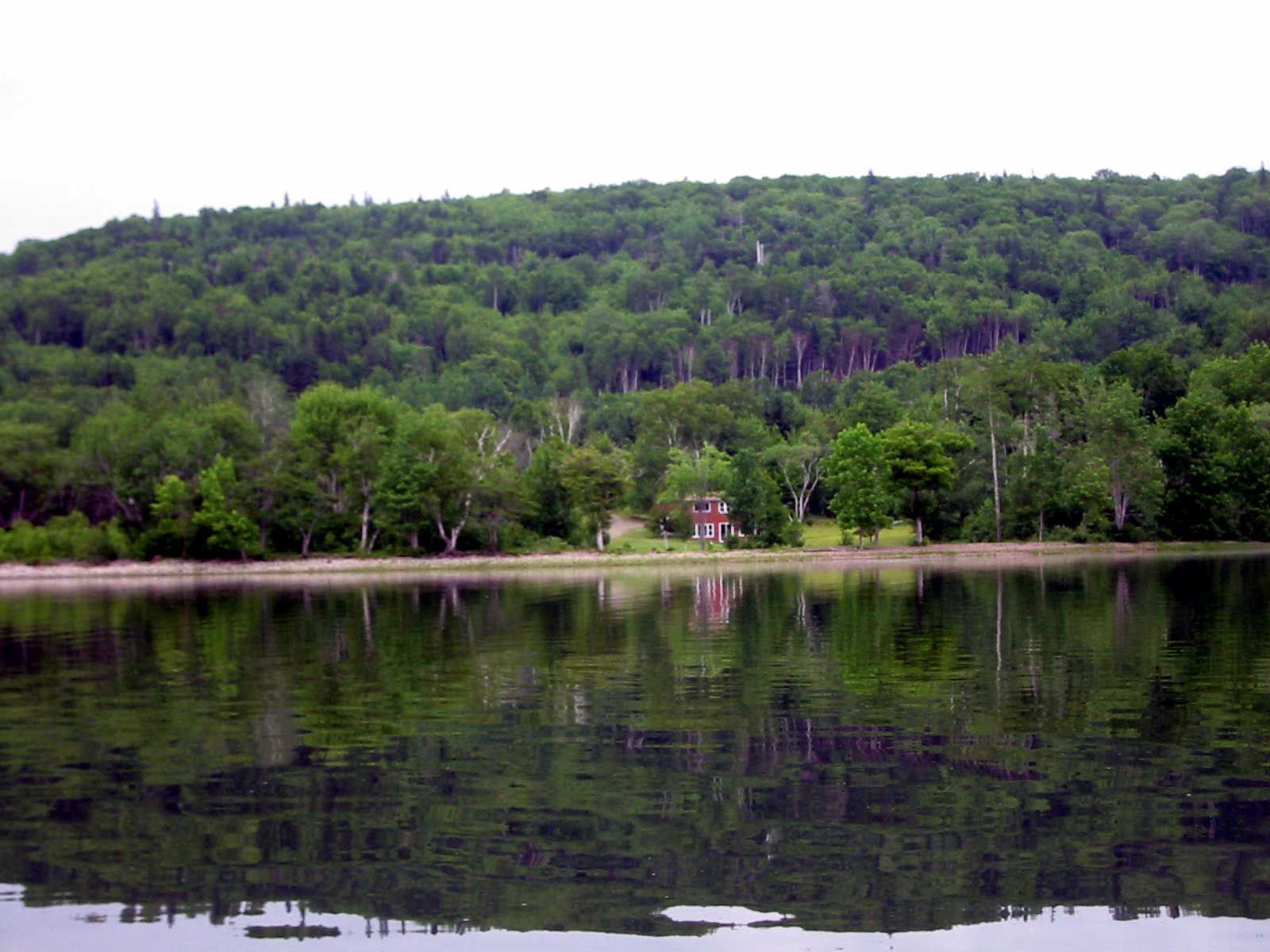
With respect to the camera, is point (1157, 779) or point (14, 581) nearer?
point (1157, 779)

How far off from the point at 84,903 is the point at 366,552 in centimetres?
8790

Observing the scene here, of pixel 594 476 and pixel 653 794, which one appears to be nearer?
pixel 653 794

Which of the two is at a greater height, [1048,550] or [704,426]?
[704,426]

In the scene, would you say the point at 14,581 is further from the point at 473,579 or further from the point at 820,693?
the point at 820,693

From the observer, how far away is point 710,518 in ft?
383

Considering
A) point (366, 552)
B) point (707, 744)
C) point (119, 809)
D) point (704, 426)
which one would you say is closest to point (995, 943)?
point (707, 744)

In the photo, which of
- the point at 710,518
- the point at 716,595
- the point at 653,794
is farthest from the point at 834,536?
the point at 653,794

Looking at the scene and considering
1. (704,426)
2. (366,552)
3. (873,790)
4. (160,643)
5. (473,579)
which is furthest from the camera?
(704,426)

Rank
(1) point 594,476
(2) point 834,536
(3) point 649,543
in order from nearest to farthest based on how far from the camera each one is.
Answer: (1) point 594,476
(3) point 649,543
(2) point 834,536

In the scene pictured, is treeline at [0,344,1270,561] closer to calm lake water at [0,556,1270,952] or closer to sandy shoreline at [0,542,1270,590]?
sandy shoreline at [0,542,1270,590]

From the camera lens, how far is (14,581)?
9569 centimetres

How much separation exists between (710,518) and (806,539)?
1121 centimetres

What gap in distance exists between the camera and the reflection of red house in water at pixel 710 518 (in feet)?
367

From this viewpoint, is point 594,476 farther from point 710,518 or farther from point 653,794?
point 653,794
